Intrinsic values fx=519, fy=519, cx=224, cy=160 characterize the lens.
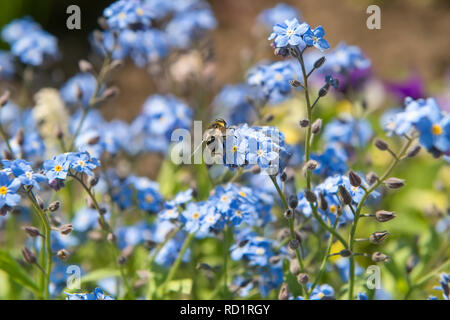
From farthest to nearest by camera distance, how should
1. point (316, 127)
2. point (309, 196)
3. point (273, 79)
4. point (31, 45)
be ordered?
point (31, 45), point (273, 79), point (316, 127), point (309, 196)

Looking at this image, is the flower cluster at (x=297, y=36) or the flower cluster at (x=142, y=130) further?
the flower cluster at (x=142, y=130)

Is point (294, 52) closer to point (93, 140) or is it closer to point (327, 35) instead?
point (93, 140)

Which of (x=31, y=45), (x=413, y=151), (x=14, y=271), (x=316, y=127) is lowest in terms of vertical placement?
(x=14, y=271)

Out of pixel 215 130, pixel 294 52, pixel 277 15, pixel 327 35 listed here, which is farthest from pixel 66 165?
pixel 327 35

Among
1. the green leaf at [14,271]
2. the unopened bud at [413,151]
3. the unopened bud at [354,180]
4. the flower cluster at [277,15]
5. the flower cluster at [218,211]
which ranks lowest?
the green leaf at [14,271]

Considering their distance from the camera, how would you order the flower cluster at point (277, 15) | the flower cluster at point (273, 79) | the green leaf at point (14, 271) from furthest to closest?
the flower cluster at point (277, 15) < the flower cluster at point (273, 79) < the green leaf at point (14, 271)

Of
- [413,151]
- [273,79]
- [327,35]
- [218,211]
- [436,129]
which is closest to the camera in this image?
[436,129]

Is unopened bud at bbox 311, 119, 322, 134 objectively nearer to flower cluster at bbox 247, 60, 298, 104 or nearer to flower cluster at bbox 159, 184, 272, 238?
flower cluster at bbox 159, 184, 272, 238

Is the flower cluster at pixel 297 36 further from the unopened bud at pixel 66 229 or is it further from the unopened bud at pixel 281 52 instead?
the unopened bud at pixel 66 229

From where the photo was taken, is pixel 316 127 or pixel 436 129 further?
pixel 316 127

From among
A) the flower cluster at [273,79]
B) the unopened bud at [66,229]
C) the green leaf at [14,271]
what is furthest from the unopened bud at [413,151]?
the green leaf at [14,271]

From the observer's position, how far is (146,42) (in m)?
3.45

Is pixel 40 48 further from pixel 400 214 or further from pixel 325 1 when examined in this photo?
pixel 325 1
